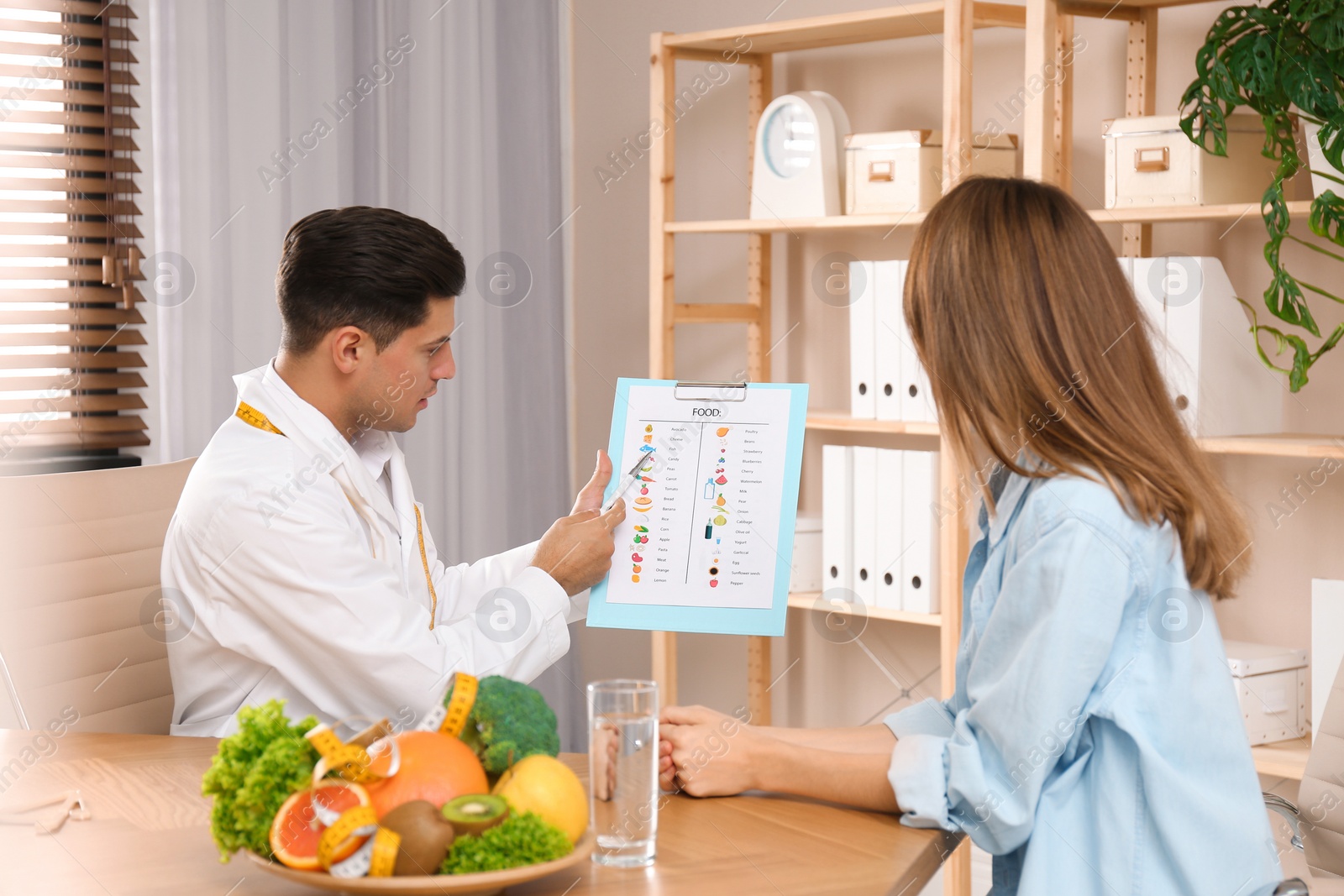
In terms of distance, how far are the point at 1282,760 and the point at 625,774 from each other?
1.66 meters

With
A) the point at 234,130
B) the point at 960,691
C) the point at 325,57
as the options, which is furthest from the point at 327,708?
the point at 325,57

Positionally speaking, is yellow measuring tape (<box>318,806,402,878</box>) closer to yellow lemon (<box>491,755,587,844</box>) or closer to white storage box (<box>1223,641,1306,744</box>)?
yellow lemon (<box>491,755,587,844</box>)

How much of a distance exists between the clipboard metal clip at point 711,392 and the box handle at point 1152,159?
1079mm

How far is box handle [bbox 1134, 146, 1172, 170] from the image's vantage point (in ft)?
7.64

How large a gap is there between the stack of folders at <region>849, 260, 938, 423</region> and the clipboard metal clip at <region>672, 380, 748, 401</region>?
100 centimetres

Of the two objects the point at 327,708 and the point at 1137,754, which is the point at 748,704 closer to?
the point at 327,708

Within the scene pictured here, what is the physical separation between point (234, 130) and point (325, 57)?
31cm

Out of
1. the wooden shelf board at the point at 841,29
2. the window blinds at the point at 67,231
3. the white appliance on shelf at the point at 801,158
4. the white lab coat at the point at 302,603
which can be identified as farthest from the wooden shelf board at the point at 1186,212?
the window blinds at the point at 67,231

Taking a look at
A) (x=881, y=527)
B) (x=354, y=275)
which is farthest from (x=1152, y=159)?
(x=354, y=275)

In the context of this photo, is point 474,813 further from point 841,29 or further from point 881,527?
point 841,29

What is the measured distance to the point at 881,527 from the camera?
280 centimetres

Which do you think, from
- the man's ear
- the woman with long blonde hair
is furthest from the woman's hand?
the man's ear

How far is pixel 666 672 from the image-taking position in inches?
123

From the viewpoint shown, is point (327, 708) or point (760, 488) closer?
point (327, 708)
